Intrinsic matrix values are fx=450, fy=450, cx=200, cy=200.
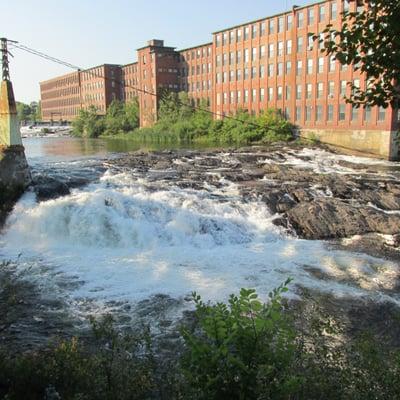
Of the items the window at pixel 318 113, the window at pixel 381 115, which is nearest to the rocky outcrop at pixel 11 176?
the window at pixel 381 115

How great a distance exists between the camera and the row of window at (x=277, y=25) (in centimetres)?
4747

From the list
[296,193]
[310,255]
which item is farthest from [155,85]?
[310,255]

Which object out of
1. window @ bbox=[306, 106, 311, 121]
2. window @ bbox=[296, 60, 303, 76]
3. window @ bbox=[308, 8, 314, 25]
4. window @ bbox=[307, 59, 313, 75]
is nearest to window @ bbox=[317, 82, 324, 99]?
window @ bbox=[306, 106, 311, 121]

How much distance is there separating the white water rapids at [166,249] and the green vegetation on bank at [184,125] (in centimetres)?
1978

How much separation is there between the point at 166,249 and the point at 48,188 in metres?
6.86

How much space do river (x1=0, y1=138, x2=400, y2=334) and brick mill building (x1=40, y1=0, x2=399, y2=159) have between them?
14417mm

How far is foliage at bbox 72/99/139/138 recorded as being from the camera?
85375 millimetres

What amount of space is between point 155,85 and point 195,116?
15.2 metres

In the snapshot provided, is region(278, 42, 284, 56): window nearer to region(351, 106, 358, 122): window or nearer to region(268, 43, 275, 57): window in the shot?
region(268, 43, 275, 57): window

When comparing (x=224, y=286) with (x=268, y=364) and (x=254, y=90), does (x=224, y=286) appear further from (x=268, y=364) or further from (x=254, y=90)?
(x=254, y=90)

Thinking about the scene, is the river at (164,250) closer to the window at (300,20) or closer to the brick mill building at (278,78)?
the brick mill building at (278,78)

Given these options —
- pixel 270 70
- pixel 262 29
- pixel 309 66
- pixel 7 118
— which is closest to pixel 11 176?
pixel 7 118

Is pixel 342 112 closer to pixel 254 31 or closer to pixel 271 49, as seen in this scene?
pixel 271 49

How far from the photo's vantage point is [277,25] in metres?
55.2
